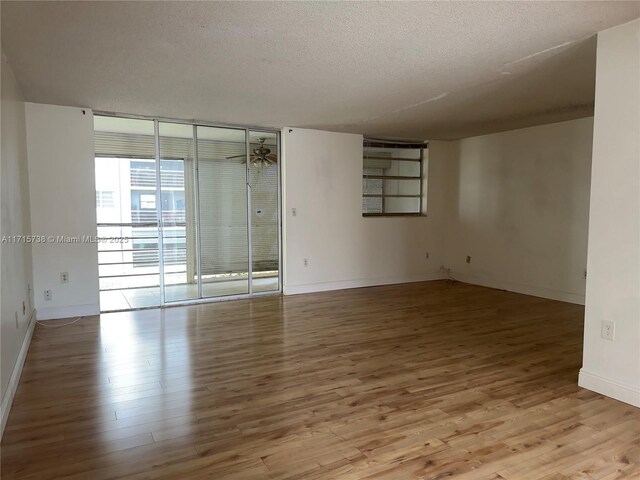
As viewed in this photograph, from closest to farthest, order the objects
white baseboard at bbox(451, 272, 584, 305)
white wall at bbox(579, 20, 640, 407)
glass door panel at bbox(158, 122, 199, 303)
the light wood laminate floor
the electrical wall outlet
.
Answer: the light wood laminate floor < white wall at bbox(579, 20, 640, 407) < the electrical wall outlet < glass door panel at bbox(158, 122, 199, 303) < white baseboard at bbox(451, 272, 584, 305)

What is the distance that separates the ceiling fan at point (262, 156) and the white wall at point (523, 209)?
121 inches

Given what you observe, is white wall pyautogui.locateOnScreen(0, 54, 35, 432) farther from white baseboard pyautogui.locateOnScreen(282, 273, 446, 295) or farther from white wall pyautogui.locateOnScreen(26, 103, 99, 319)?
white baseboard pyautogui.locateOnScreen(282, 273, 446, 295)

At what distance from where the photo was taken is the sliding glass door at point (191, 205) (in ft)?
17.1

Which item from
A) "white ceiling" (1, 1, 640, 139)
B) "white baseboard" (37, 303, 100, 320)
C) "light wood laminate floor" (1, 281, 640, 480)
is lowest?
"light wood laminate floor" (1, 281, 640, 480)

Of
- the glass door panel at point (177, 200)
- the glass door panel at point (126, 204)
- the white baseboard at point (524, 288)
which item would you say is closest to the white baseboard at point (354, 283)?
the white baseboard at point (524, 288)

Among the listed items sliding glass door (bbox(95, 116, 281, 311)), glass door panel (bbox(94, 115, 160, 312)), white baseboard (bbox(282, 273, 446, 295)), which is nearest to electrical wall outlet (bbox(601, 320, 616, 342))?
white baseboard (bbox(282, 273, 446, 295))

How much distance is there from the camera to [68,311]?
181 inches

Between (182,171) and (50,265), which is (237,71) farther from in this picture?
(50,265)

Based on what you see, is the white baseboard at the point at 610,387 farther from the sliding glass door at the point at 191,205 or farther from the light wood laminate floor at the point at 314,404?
the sliding glass door at the point at 191,205

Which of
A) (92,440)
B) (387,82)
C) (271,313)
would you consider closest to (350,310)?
(271,313)

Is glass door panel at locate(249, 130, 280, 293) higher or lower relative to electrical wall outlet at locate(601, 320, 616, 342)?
higher

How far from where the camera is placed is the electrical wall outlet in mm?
2588

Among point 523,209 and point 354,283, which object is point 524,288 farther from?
point 354,283

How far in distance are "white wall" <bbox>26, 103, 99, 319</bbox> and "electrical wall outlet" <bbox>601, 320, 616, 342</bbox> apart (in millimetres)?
4706
